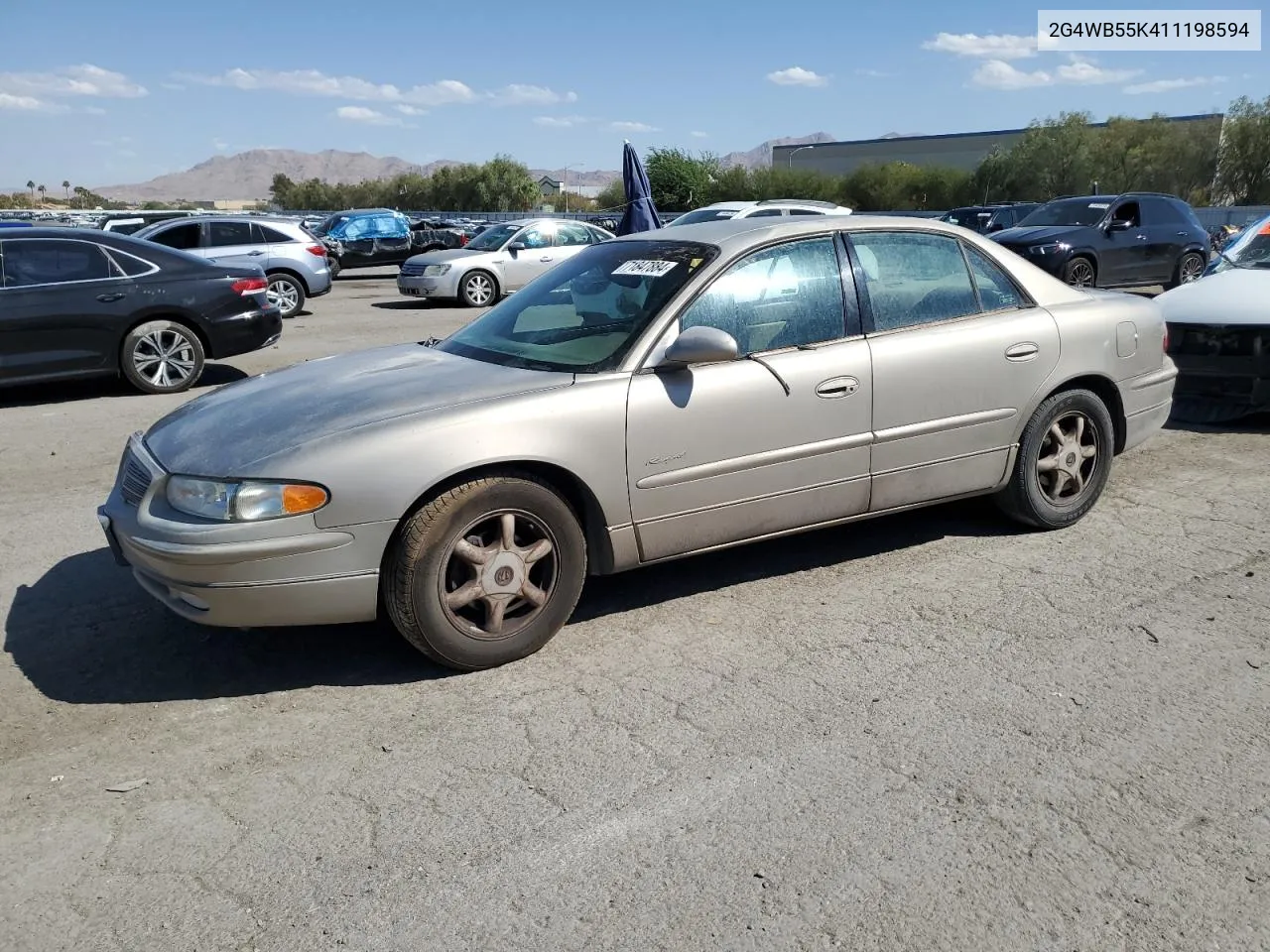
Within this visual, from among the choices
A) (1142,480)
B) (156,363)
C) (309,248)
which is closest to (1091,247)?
(1142,480)

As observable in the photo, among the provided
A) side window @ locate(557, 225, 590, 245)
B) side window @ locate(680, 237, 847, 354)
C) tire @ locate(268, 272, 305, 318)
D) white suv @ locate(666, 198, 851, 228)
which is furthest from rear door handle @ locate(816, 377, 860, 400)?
side window @ locate(557, 225, 590, 245)

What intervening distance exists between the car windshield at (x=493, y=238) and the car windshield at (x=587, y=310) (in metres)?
13.5

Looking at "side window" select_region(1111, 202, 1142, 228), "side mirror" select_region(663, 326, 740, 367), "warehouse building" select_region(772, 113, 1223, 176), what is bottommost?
"side mirror" select_region(663, 326, 740, 367)

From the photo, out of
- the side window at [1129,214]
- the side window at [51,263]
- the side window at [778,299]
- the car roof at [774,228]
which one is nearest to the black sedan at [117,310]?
the side window at [51,263]

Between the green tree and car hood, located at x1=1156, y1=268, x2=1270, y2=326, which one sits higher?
the green tree

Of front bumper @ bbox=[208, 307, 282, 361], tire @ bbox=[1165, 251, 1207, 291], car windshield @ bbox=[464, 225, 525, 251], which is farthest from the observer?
car windshield @ bbox=[464, 225, 525, 251]

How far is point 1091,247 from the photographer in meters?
15.8

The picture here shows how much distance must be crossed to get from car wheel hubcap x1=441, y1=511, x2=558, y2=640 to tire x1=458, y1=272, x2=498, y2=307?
1411 centimetres

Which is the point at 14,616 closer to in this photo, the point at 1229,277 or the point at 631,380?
the point at 631,380

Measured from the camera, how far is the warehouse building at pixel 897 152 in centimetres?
6956

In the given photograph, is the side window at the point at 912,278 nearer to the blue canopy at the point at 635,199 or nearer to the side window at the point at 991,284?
the side window at the point at 991,284

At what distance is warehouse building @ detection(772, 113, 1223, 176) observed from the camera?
228 feet

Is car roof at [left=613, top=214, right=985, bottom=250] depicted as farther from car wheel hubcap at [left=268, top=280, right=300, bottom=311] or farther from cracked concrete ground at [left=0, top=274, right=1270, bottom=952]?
car wheel hubcap at [left=268, top=280, right=300, bottom=311]

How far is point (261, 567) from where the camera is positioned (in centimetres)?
354
